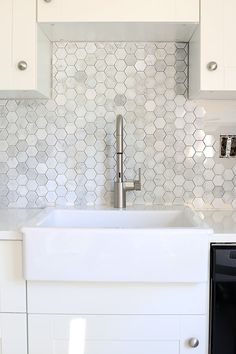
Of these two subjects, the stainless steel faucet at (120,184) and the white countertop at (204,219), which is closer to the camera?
the white countertop at (204,219)

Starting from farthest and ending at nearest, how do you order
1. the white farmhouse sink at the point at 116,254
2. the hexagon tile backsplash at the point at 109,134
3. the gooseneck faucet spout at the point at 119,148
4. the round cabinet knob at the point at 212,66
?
1. the hexagon tile backsplash at the point at 109,134
2. the gooseneck faucet spout at the point at 119,148
3. the round cabinet knob at the point at 212,66
4. the white farmhouse sink at the point at 116,254

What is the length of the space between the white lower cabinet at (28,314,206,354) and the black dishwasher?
0.05 metres

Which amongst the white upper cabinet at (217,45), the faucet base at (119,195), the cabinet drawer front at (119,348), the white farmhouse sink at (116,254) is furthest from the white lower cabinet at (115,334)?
the white upper cabinet at (217,45)

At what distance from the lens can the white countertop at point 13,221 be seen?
1.35m

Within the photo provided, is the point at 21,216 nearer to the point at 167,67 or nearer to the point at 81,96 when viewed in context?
the point at 81,96

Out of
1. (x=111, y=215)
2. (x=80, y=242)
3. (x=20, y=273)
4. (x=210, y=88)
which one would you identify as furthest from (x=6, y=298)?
(x=210, y=88)

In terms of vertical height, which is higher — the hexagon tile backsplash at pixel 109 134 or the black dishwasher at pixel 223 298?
the hexagon tile backsplash at pixel 109 134

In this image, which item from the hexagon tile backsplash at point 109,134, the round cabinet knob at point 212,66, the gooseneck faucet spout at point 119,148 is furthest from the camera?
the hexagon tile backsplash at point 109,134

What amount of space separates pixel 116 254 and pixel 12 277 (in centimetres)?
38

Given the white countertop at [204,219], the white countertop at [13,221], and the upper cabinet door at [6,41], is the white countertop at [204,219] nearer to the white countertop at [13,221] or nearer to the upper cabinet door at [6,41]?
the white countertop at [13,221]

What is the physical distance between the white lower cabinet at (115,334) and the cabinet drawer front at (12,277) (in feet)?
0.24

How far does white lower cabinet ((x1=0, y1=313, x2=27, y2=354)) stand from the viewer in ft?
4.49

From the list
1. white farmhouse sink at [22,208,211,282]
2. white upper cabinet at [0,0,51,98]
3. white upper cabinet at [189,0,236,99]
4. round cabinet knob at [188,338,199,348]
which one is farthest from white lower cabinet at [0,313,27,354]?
white upper cabinet at [189,0,236,99]

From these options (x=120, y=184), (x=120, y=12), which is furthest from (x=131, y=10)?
(x=120, y=184)
